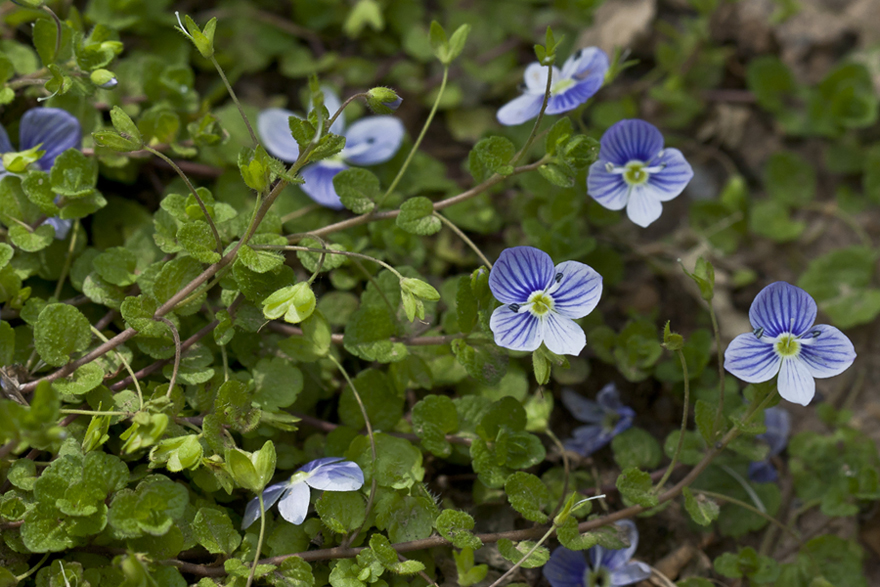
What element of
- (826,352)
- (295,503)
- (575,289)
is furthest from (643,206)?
(295,503)

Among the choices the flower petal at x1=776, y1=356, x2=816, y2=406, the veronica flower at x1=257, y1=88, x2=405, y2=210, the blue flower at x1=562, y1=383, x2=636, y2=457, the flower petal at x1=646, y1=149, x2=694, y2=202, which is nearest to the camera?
the flower petal at x1=776, y1=356, x2=816, y2=406

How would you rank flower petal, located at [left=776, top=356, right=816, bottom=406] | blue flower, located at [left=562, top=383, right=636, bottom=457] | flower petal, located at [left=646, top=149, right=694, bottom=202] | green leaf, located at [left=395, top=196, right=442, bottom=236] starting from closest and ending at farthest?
flower petal, located at [left=776, top=356, right=816, bottom=406] → green leaf, located at [left=395, top=196, right=442, bottom=236] → flower petal, located at [left=646, top=149, right=694, bottom=202] → blue flower, located at [left=562, top=383, right=636, bottom=457]

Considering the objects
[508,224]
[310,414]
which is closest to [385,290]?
[310,414]

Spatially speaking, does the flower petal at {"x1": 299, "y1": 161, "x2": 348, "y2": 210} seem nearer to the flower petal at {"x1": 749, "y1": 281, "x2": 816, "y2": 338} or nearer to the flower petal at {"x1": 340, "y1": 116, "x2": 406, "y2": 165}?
the flower petal at {"x1": 340, "y1": 116, "x2": 406, "y2": 165}

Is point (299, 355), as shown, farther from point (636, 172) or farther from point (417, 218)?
point (636, 172)

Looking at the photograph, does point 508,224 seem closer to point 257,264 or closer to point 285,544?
point 257,264

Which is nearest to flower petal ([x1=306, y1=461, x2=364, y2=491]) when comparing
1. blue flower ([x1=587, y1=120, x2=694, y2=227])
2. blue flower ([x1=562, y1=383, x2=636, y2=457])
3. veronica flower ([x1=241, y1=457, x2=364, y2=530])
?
veronica flower ([x1=241, y1=457, x2=364, y2=530])

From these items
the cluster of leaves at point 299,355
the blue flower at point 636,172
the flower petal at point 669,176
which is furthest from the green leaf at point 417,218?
the flower petal at point 669,176
